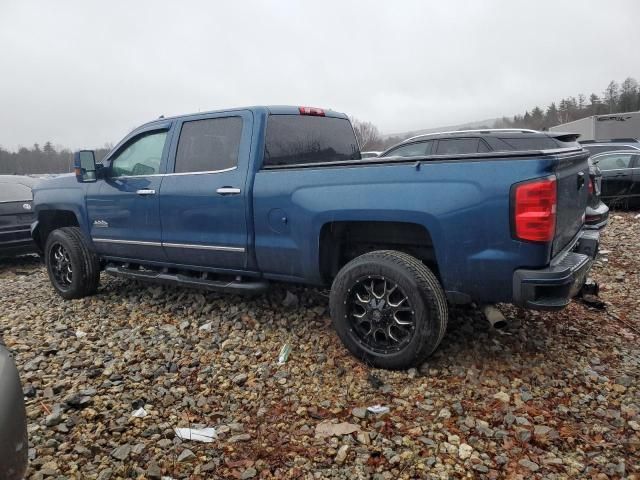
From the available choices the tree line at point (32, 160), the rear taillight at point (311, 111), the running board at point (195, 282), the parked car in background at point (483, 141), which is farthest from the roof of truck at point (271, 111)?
the tree line at point (32, 160)

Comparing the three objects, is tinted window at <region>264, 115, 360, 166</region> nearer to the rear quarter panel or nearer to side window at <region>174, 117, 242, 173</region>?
side window at <region>174, 117, 242, 173</region>

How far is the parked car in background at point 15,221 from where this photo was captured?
726cm

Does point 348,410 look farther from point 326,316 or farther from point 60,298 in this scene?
point 60,298

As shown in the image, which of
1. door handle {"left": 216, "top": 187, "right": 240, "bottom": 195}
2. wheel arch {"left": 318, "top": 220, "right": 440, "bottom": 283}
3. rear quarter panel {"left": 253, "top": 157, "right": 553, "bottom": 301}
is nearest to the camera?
rear quarter panel {"left": 253, "top": 157, "right": 553, "bottom": 301}

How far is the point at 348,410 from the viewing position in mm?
2918

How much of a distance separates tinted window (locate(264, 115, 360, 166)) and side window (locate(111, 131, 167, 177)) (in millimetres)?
1233

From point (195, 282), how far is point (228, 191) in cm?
96

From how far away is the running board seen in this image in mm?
4031

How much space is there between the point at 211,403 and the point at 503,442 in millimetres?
1750

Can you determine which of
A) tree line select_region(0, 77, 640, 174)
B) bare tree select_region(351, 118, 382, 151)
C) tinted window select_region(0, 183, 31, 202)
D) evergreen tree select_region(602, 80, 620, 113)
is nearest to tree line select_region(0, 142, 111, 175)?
tree line select_region(0, 77, 640, 174)

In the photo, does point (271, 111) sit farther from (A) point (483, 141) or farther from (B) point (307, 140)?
(A) point (483, 141)

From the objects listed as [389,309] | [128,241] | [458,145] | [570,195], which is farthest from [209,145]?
[458,145]

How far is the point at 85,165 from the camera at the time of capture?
4.91m

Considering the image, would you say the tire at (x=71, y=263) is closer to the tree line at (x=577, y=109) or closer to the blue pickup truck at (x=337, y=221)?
the blue pickup truck at (x=337, y=221)
